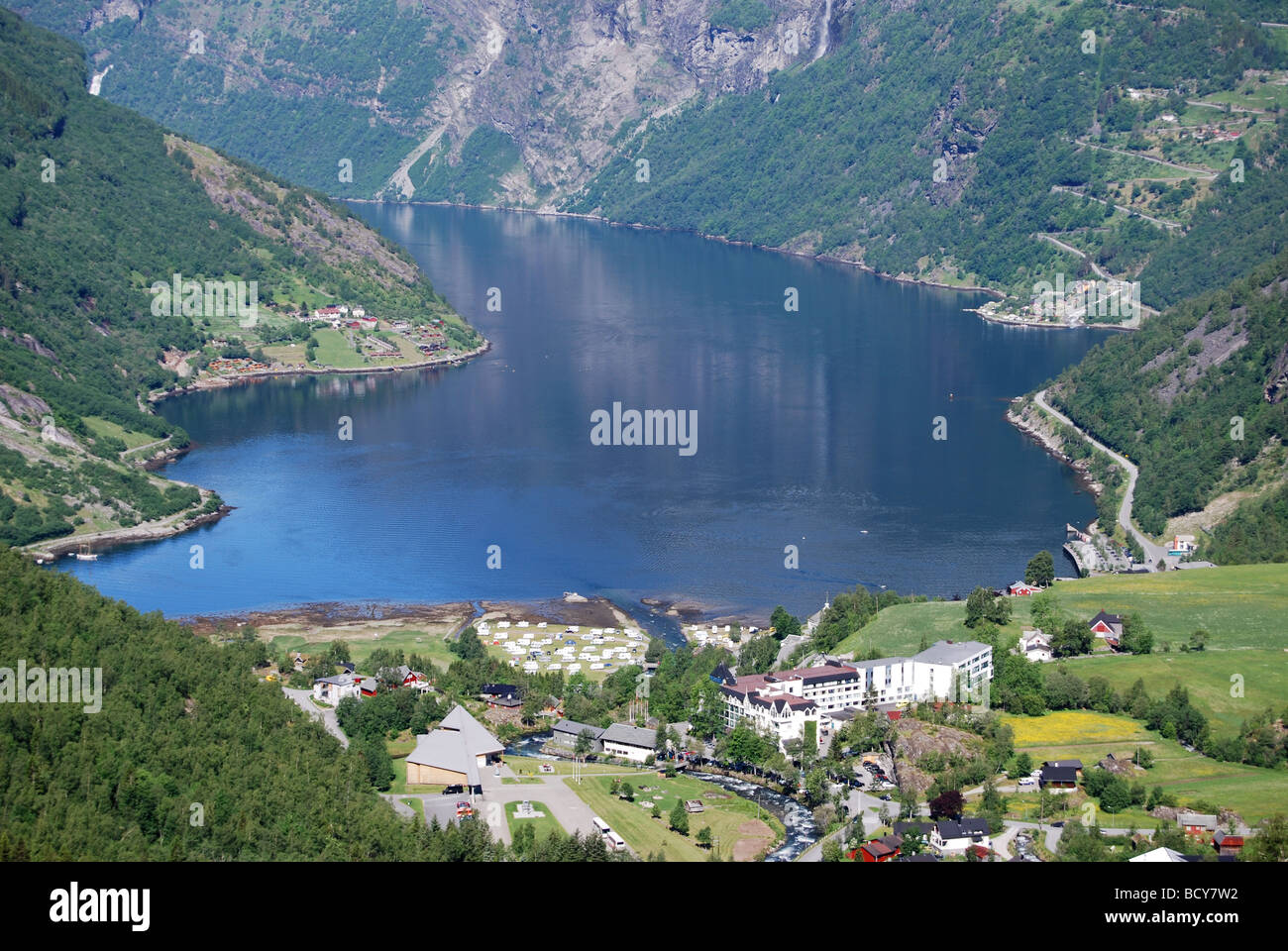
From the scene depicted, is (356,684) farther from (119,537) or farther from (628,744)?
(119,537)

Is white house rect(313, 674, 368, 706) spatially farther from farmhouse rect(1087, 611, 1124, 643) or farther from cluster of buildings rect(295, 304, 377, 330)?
cluster of buildings rect(295, 304, 377, 330)

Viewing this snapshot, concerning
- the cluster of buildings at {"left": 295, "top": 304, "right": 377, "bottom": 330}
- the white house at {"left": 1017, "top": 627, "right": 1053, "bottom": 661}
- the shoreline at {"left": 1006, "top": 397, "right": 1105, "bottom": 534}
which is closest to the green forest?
the white house at {"left": 1017, "top": 627, "right": 1053, "bottom": 661}

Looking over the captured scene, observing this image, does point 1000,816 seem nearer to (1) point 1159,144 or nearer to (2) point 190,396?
(2) point 190,396

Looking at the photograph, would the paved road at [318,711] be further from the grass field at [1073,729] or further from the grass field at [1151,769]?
the grass field at [1073,729]

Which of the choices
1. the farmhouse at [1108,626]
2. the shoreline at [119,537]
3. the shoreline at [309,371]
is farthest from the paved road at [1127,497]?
the shoreline at [119,537]

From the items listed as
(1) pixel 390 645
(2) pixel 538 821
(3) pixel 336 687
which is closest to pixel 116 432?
(1) pixel 390 645

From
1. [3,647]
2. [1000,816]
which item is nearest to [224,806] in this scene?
[3,647]
